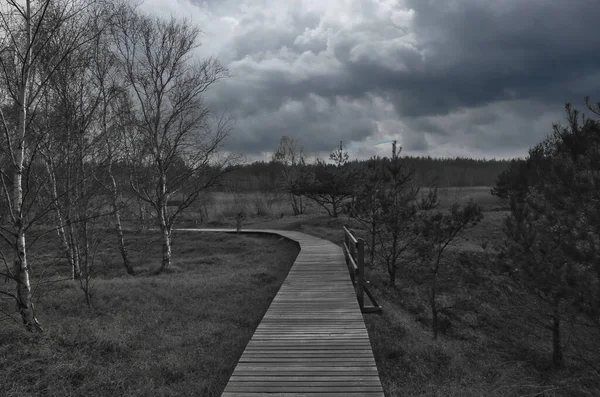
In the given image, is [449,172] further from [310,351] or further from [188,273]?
[310,351]

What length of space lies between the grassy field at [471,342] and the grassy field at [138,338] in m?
3.04

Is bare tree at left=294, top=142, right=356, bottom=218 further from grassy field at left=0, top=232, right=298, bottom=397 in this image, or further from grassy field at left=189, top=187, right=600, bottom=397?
grassy field at left=0, top=232, right=298, bottom=397

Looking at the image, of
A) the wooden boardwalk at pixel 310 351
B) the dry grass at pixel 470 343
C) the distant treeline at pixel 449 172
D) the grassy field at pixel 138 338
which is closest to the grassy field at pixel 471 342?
the dry grass at pixel 470 343

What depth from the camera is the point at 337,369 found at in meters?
5.13

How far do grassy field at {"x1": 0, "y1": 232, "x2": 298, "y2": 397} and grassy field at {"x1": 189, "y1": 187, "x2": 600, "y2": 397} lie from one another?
3.04m

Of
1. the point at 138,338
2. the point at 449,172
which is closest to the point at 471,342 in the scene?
the point at 138,338

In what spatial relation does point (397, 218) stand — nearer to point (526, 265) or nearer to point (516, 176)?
point (526, 265)

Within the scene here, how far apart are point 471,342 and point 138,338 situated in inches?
376

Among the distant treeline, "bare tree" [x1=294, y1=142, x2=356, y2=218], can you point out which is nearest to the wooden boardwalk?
"bare tree" [x1=294, y1=142, x2=356, y2=218]

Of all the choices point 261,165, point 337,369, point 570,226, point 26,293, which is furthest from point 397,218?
point 261,165

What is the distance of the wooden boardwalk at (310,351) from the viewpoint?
4.65 m

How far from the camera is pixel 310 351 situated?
577cm

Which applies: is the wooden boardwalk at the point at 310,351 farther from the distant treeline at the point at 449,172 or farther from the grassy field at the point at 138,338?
the distant treeline at the point at 449,172

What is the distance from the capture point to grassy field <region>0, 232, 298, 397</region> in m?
5.45
